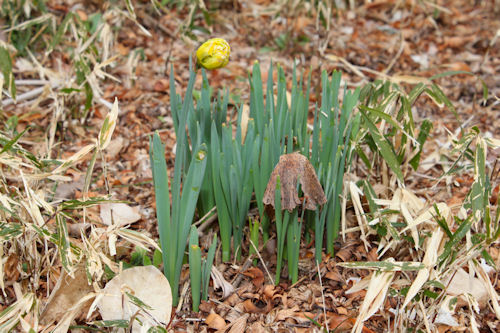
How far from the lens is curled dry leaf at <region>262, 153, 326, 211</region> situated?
1346 mm

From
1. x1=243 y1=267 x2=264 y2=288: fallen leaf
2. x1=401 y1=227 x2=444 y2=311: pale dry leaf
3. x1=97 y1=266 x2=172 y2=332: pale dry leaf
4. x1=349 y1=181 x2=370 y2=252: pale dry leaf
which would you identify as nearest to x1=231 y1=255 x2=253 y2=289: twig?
x1=243 y1=267 x2=264 y2=288: fallen leaf

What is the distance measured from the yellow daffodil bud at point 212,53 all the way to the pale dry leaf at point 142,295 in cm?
57

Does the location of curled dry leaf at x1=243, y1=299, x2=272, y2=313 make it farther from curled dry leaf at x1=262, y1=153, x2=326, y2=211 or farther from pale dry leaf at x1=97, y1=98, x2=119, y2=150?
pale dry leaf at x1=97, y1=98, x2=119, y2=150

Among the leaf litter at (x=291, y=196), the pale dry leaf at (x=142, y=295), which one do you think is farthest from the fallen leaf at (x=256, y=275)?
the pale dry leaf at (x=142, y=295)

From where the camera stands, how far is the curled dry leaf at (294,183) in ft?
4.42

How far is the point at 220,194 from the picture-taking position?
1.47 m

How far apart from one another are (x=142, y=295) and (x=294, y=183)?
509 mm

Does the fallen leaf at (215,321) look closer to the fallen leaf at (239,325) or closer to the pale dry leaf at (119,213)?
the fallen leaf at (239,325)

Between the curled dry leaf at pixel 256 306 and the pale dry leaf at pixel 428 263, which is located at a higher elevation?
the pale dry leaf at pixel 428 263

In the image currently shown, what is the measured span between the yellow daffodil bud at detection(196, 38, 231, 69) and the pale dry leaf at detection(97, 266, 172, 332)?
Answer: 57 cm

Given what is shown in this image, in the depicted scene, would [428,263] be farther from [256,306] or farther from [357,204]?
[256,306]

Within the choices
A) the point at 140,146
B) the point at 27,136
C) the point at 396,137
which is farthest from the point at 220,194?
the point at 27,136

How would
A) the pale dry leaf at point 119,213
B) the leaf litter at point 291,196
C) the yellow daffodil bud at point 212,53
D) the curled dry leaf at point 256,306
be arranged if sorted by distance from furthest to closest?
the pale dry leaf at point 119,213
the curled dry leaf at point 256,306
the leaf litter at point 291,196
the yellow daffodil bud at point 212,53

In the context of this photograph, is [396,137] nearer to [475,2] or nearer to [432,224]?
[432,224]
